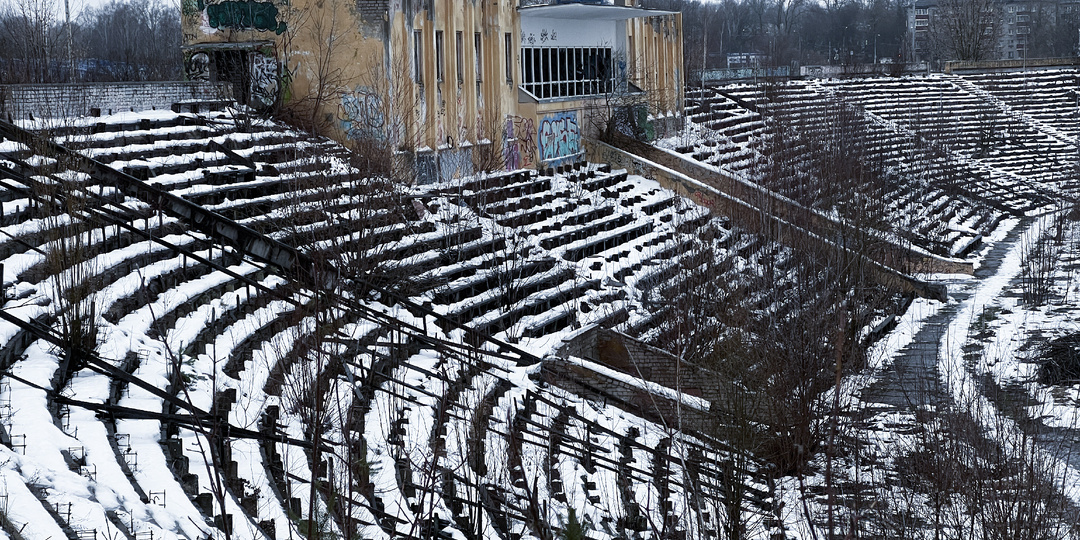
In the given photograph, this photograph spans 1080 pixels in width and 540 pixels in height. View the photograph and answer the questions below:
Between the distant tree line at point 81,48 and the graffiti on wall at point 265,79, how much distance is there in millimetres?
4023

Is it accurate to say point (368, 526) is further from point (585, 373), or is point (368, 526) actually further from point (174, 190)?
point (174, 190)

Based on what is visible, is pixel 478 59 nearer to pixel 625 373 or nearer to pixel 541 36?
pixel 541 36

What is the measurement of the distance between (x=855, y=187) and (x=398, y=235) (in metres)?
14.0

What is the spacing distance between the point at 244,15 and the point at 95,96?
6233 mm

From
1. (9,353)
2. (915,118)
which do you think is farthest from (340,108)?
(915,118)

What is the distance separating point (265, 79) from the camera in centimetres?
2639

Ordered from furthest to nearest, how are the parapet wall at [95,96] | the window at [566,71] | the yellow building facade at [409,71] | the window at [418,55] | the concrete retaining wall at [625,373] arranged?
the window at [566,71] < the window at [418,55] < the yellow building facade at [409,71] < the parapet wall at [95,96] < the concrete retaining wall at [625,373]

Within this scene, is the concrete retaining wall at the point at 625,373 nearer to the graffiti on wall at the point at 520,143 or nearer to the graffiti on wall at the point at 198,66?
the graffiti on wall at the point at 520,143

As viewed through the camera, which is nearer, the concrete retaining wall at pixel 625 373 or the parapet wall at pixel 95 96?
the concrete retaining wall at pixel 625 373

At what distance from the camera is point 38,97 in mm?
19656

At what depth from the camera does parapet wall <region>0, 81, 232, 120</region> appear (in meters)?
19.2

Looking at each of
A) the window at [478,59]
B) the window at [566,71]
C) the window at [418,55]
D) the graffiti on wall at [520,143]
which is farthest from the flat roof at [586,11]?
the window at [418,55]

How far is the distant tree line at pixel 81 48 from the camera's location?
2848 centimetres

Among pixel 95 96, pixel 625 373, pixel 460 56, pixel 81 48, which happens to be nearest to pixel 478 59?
pixel 460 56
